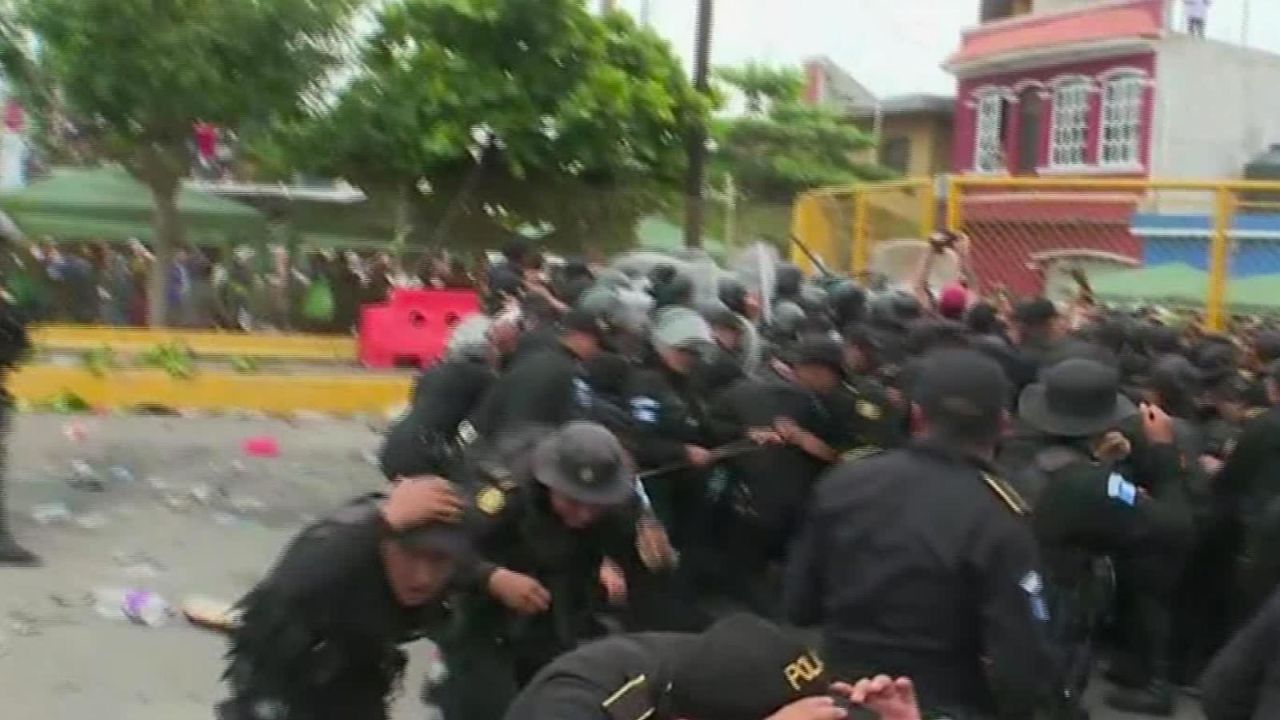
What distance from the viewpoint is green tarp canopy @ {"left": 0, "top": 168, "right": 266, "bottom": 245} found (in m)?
23.2

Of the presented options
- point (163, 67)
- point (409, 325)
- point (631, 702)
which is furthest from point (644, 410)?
point (163, 67)

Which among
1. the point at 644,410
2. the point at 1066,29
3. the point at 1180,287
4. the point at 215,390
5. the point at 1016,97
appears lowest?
the point at 215,390

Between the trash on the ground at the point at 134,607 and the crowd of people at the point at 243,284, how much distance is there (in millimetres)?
12818

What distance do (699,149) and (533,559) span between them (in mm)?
18373

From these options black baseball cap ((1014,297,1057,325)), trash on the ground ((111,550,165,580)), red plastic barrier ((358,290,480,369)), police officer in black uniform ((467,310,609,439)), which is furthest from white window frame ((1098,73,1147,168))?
police officer in black uniform ((467,310,609,439))

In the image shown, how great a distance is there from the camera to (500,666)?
5371mm

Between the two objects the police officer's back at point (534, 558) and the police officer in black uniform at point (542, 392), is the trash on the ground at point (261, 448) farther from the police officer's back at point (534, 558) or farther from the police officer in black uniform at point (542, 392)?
the police officer's back at point (534, 558)

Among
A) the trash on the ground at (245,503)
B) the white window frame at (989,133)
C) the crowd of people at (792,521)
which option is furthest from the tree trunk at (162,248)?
the white window frame at (989,133)

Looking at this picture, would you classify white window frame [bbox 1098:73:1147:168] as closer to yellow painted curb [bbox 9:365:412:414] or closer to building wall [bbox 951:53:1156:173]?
building wall [bbox 951:53:1156:173]

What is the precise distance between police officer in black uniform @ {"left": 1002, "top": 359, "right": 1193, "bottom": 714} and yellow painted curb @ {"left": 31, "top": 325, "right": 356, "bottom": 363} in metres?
11.8

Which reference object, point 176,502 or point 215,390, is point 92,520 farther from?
point 215,390

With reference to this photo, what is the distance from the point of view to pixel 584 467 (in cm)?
518

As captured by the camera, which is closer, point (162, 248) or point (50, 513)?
point (50, 513)

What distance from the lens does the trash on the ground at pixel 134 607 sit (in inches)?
338
